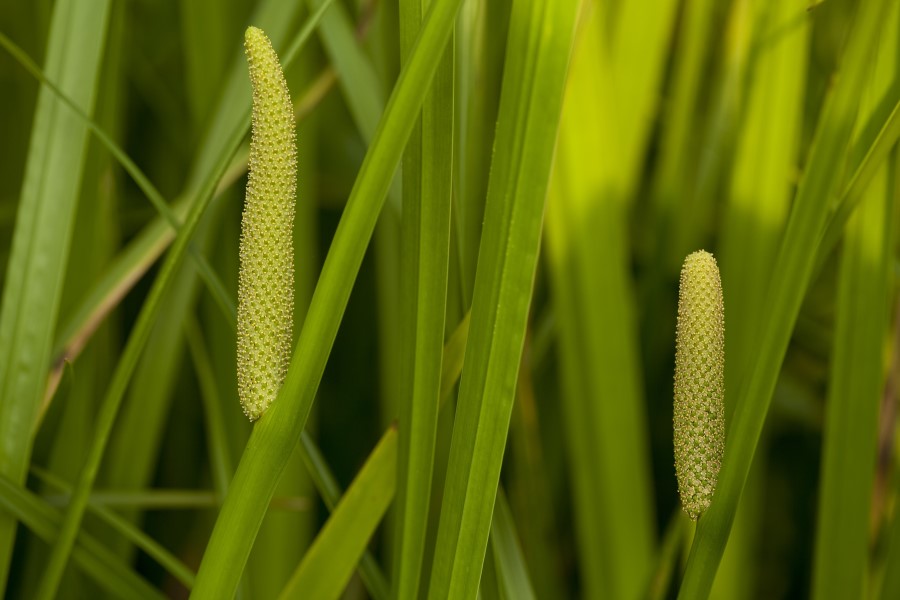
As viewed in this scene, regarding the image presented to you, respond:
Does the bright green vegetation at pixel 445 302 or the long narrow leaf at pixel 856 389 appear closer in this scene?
the bright green vegetation at pixel 445 302

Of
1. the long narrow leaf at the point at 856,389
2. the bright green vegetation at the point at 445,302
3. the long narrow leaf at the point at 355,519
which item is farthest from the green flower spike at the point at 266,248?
the long narrow leaf at the point at 856,389

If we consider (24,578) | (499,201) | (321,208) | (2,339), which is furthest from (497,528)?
(321,208)

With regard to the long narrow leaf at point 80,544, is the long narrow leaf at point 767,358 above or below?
above

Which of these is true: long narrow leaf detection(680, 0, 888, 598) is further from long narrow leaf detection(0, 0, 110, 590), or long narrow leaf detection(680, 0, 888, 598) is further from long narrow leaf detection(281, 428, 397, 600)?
long narrow leaf detection(0, 0, 110, 590)

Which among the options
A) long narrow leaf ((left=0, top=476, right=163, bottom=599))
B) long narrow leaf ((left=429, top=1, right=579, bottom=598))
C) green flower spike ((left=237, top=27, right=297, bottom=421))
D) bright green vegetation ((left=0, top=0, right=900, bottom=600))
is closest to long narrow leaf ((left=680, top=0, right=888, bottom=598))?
bright green vegetation ((left=0, top=0, right=900, bottom=600))

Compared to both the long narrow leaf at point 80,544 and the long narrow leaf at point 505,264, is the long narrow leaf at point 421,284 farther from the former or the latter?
the long narrow leaf at point 80,544

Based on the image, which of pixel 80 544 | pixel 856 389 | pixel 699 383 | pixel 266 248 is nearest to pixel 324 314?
pixel 266 248
